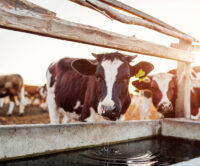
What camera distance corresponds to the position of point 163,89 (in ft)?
15.8

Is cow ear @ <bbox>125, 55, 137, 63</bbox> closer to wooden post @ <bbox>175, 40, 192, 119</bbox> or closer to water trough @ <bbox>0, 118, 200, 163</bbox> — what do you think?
water trough @ <bbox>0, 118, 200, 163</bbox>

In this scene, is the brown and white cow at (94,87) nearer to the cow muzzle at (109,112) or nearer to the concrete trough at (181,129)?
the cow muzzle at (109,112)

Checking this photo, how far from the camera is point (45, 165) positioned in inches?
79.3

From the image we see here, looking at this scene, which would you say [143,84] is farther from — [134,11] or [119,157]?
[119,157]

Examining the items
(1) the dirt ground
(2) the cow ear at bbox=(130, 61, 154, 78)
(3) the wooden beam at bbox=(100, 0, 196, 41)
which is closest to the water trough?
(2) the cow ear at bbox=(130, 61, 154, 78)

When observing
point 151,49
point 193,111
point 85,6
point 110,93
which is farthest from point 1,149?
point 193,111

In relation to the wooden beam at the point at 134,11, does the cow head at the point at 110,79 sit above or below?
below

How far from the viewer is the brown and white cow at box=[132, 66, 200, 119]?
4.41 metres

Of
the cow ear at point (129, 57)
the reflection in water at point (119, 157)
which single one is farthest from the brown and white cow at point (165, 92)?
the reflection in water at point (119, 157)

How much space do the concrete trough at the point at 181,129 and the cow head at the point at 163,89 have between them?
2.96ft

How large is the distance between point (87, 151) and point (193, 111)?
391 cm

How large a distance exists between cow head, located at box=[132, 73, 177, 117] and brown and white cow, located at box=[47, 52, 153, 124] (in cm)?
100

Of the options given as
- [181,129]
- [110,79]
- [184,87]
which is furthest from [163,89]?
[110,79]

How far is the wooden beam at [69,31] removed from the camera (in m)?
1.73
